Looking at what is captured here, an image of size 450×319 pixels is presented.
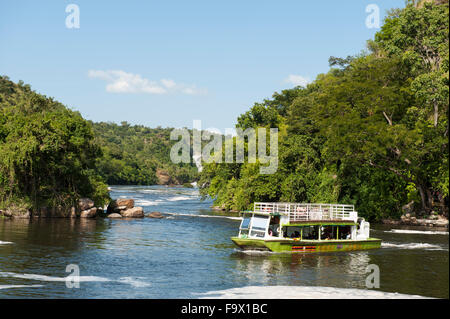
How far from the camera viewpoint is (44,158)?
5912cm

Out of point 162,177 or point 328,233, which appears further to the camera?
point 162,177

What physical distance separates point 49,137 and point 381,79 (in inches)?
1545

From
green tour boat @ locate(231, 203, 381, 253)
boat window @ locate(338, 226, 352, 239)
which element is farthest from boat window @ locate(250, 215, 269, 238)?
boat window @ locate(338, 226, 352, 239)

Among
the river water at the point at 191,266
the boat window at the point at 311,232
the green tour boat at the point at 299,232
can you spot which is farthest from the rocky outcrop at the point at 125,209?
the boat window at the point at 311,232

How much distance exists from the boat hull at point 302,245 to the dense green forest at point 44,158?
2982 cm

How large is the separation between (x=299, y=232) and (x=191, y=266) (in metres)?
11.0

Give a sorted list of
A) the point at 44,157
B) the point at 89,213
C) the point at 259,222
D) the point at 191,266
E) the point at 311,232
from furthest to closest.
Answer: the point at 89,213
the point at 44,157
the point at 311,232
the point at 259,222
the point at 191,266

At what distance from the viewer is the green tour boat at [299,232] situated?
123ft

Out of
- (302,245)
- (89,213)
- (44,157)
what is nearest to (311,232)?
(302,245)

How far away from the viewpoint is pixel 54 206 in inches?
2323

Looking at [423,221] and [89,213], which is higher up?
[89,213]

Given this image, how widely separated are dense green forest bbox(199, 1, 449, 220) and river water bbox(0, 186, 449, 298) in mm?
10447

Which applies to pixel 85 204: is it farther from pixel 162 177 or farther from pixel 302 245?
pixel 162 177
